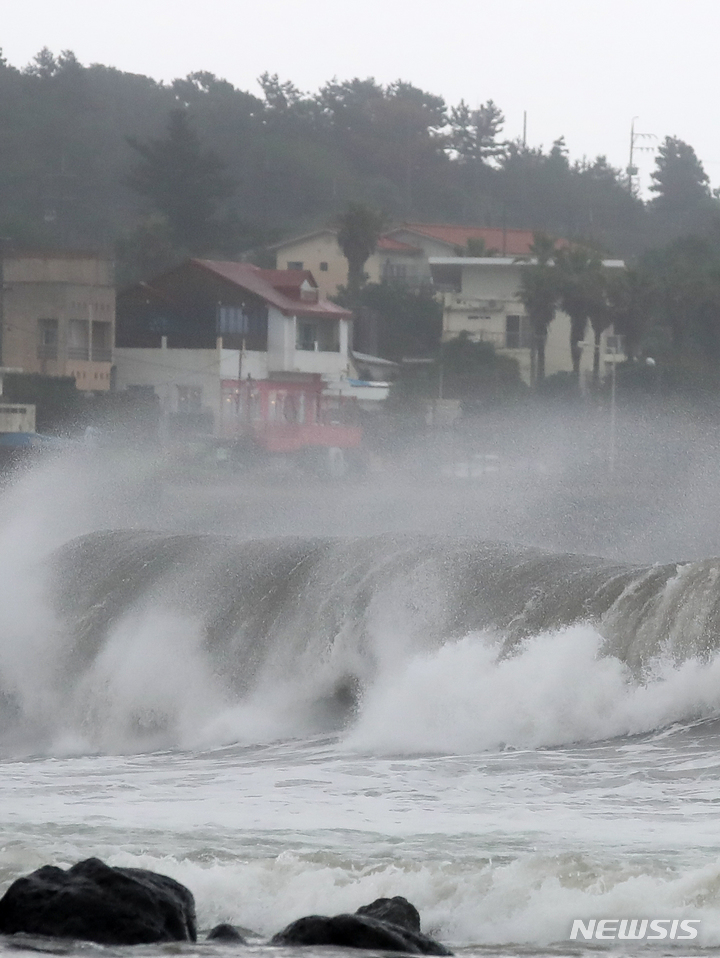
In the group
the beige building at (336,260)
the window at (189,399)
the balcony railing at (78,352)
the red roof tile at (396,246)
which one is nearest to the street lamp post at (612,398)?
the beige building at (336,260)

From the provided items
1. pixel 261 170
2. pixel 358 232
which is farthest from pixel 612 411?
pixel 261 170

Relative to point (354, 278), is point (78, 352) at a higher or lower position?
lower

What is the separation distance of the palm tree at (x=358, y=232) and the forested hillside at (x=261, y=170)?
2.70 meters

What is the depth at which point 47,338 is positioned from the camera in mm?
57125

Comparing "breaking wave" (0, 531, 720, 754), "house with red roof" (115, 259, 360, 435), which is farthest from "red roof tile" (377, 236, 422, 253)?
"breaking wave" (0, 531, 720, 754)

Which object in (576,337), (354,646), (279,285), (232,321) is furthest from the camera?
(576,337)

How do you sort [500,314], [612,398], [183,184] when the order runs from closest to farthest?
[612,398] < [500,314] < [183,184]

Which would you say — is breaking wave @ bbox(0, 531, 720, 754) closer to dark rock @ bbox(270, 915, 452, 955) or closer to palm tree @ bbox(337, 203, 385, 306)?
dark rock @ bbox(270, 915, 452, 955)

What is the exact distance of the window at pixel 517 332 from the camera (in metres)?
63.0

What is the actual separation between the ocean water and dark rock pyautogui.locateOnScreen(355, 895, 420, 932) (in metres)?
0.27

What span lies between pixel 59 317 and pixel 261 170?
2499 centimetres

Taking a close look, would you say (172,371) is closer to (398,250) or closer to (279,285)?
(279,285)

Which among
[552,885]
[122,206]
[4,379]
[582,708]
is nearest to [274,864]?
[552,885]

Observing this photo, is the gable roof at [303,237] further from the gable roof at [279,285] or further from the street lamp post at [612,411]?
the street lamp post at [612,411]
